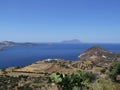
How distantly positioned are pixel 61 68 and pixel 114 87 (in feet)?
221

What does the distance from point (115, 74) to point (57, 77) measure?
912 cm

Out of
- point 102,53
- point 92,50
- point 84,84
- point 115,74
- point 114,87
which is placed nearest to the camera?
point 114,87

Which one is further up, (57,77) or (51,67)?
(57,77)

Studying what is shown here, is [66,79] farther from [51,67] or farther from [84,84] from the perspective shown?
[51,67]

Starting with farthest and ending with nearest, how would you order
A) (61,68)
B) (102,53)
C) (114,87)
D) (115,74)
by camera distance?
(102,53), (61,68), (115,74), (114,87)

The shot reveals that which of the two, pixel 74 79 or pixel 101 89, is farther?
pixel 74 79

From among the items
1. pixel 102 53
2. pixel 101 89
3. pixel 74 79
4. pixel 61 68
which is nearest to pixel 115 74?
pixel 74 79

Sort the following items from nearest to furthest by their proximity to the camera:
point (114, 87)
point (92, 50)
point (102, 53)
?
point (114, 87)
point (102, 53)
point (92, 50)

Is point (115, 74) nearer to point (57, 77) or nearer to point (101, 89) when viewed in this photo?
point (57, 77)

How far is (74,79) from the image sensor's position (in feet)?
42.5

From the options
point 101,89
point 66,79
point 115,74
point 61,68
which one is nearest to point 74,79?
point 66,79

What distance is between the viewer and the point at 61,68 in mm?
77000

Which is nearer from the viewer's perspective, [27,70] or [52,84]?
[52,84]

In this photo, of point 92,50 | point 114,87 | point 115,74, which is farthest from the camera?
point 92,50
